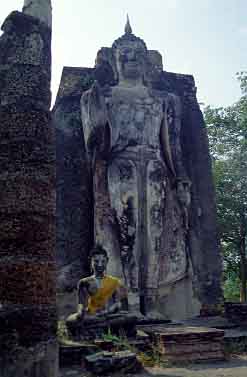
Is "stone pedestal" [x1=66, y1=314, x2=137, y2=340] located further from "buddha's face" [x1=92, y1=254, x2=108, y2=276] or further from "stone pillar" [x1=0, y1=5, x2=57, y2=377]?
"stone pillar" [x1=0, y1=5, x2=57, y2=377]

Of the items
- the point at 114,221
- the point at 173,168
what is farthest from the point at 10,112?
the point at 173,168

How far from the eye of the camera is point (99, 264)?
6.56 metres

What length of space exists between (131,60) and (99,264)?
167 inches

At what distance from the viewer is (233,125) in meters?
16.4

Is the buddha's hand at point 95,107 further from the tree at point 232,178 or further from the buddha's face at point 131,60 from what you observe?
the tree at point 232,178

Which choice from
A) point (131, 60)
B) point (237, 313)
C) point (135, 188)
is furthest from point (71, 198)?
point (237, 313)

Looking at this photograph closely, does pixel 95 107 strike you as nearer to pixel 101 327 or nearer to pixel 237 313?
pixel 101 327

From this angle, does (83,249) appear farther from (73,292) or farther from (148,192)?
(148,192)

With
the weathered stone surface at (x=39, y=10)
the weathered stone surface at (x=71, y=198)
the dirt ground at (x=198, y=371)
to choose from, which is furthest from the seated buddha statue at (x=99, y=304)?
the weathered stone surface at (x=39, y=10)

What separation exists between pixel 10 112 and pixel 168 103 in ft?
18.1

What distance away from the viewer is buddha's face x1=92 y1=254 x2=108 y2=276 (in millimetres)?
6523

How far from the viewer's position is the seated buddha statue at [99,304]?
5797 mm

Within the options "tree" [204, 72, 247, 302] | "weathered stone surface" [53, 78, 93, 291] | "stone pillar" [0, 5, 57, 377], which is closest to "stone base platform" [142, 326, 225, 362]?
"stone pillar" [0, 5, 57, 377]

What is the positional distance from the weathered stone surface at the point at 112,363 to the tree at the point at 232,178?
10.5 meters
